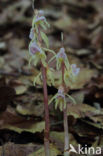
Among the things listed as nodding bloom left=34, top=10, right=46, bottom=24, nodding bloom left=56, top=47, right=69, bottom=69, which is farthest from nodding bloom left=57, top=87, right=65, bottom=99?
nodding bloom left=34, top=10, right=46, bottom=24

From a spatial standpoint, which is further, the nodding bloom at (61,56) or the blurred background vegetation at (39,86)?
the blurred background vegetation at (39,86)

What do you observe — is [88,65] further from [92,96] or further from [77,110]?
[77,110]

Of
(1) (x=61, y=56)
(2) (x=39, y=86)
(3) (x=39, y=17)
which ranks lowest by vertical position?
(2) (x=39, y=86)

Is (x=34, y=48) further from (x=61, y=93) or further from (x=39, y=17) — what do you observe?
(x=61, y=93)

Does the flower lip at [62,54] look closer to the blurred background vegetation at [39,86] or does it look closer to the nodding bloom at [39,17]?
the nodding bloom at [39,17]

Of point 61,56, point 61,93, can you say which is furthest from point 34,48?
point 61,93

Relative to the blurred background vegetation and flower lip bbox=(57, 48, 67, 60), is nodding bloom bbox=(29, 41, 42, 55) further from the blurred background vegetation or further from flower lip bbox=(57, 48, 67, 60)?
the blurred background vegetation

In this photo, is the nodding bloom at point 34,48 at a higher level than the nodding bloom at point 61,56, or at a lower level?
higher

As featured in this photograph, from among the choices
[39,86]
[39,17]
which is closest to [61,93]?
[39,17]

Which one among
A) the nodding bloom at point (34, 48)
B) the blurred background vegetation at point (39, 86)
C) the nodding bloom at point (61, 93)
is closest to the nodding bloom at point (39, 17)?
the nodding bloom at point (34, 48)

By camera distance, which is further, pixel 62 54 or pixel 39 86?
pixel 39 86

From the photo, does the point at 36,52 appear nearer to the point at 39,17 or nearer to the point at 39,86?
the point at 39,17

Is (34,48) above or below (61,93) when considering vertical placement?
above
